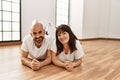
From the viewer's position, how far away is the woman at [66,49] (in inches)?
87.7

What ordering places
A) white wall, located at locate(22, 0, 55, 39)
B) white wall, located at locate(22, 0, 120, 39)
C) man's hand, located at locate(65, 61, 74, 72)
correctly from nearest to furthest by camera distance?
man's hand, located at locate(65, 61, 74, 72) → white wall, located at locate(22, 0, 55, 39) → white wall, located at locate(22, 0, 120, 39)

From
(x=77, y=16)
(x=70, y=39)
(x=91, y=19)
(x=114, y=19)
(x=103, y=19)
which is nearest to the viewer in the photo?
(x=70, y=39)

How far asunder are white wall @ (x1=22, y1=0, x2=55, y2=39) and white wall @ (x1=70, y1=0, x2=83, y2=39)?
62.4 inches

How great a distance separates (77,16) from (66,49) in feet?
17.1

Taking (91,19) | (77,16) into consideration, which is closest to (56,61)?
(77,16)

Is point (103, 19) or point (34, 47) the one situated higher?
point (103, 19)

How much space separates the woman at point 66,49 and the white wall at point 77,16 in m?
5.02

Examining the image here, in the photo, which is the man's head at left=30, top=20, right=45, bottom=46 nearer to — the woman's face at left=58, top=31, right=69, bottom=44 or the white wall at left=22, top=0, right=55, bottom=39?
the woman's face at left=58, top=31, right=69, bottom=44

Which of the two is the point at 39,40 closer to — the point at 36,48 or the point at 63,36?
the point at 36,48

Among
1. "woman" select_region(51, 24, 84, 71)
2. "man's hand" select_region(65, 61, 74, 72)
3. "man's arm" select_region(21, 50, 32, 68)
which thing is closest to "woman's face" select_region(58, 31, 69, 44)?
"woman" select_region(51, 24, 84, 71)

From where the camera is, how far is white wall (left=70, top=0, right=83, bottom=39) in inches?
289

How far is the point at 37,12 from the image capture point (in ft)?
17.7

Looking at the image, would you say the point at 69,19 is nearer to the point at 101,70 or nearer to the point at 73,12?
the point at 73,12

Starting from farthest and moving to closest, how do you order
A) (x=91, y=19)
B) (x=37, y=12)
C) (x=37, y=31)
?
A: 1. (x=91, y=19)
2. (x=37, y=12)
3. (x=37, y=31)
